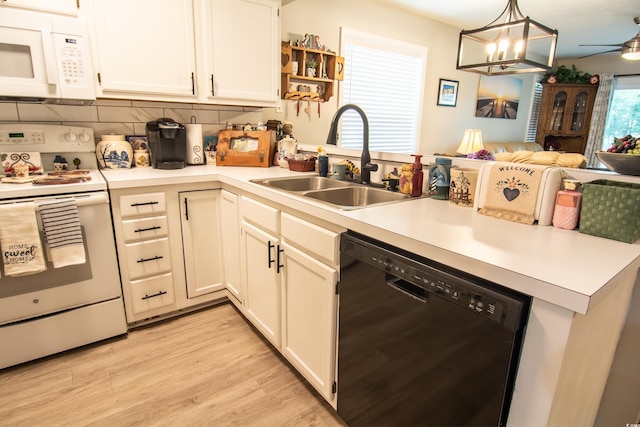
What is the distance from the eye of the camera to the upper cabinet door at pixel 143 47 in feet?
6.34

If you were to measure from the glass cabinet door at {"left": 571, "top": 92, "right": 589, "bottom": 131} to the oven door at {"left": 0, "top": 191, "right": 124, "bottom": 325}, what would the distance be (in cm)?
707

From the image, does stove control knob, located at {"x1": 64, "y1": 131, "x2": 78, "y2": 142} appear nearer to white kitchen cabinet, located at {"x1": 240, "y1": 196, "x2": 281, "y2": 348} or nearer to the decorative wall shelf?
white kitchen cabinet, located at {"x1": 240, "y1": 196, "x2": 281, "y2": 348}

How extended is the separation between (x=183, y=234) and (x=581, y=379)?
6.57 feet

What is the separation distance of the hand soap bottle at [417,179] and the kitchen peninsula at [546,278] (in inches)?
10.1

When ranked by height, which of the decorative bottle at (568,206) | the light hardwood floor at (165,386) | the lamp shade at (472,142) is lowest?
the light hardwood floor at (165,386)

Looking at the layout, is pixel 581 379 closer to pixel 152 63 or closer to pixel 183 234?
pixel 183 234

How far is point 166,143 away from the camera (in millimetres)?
2223

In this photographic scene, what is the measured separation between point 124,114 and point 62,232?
103 cm

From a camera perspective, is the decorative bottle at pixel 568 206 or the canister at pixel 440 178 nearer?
the decorative bottle at pixel 568 206

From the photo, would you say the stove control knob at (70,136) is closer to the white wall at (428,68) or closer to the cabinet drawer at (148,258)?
the cabinet drawer at (148,258)

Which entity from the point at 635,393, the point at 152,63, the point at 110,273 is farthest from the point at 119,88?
the point at 635,393

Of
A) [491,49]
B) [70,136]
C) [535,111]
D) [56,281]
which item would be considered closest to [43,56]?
[70,136]

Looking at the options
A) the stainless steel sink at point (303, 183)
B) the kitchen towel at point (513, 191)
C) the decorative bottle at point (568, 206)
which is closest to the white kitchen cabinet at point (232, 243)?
the stainless steel sink at point (303, 183)

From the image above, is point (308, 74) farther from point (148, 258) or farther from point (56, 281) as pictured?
point (56, 281)
